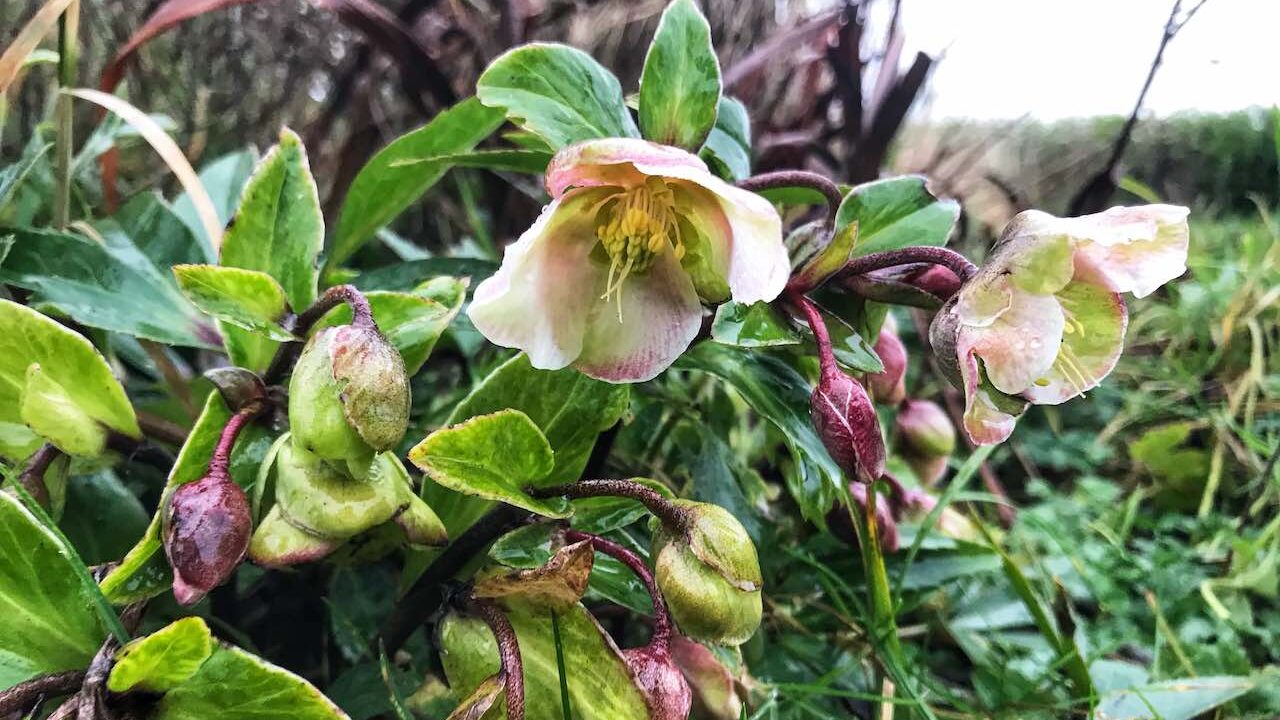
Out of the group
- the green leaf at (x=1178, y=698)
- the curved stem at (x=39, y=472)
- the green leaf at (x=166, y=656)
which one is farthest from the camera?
the green leaf at (x=1178, y=698)

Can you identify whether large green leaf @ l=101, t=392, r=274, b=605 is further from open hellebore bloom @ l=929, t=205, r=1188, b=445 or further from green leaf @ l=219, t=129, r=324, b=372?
open hellebore bloom @ l=929, t=205, r=1188, b=445

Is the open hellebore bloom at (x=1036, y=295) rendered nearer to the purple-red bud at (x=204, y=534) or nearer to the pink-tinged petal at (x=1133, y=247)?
the pink-tinged petal at (x=1133, y=247)

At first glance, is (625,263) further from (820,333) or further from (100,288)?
(100,288)

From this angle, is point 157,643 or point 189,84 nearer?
point 157,643

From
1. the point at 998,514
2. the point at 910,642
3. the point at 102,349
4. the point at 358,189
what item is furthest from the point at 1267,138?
the point at 102,349

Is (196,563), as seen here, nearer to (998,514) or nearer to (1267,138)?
(998,514)

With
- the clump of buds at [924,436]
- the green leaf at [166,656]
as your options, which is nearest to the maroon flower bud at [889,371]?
the clump of buds at [924,436]
